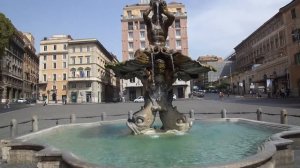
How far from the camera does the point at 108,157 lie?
20.9ft

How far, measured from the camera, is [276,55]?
203 feet

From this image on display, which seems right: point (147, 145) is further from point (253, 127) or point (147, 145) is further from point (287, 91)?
point (287, 91)

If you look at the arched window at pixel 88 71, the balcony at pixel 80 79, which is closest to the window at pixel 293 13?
the balcony at pixel 80 79

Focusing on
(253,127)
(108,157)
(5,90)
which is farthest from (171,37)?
(108,157)

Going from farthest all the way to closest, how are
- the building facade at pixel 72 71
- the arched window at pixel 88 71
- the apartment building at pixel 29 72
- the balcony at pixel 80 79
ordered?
1. the apartment building at pixel 29 72
2. the arched window at pixel 88 71
3. the building facade at pixel 72 71
4. the balcony at pixel 80 79

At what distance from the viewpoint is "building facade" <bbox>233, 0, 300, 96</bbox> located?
158ft

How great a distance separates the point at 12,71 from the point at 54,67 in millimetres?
10761

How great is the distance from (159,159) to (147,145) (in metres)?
1.84

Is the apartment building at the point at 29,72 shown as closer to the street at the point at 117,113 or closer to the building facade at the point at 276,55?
the street at the point at 117,113

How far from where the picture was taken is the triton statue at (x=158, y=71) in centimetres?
1028

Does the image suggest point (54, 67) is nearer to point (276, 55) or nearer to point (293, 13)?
point (276, 55)

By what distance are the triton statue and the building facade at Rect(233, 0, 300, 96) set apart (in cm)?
4110

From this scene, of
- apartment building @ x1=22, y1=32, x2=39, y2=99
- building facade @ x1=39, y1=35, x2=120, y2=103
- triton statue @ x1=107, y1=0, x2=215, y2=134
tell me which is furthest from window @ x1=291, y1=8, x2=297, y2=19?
apartment building @ x1=22, y1=32, x2=39, y2=99

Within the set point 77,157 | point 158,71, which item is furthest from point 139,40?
point 77,157
